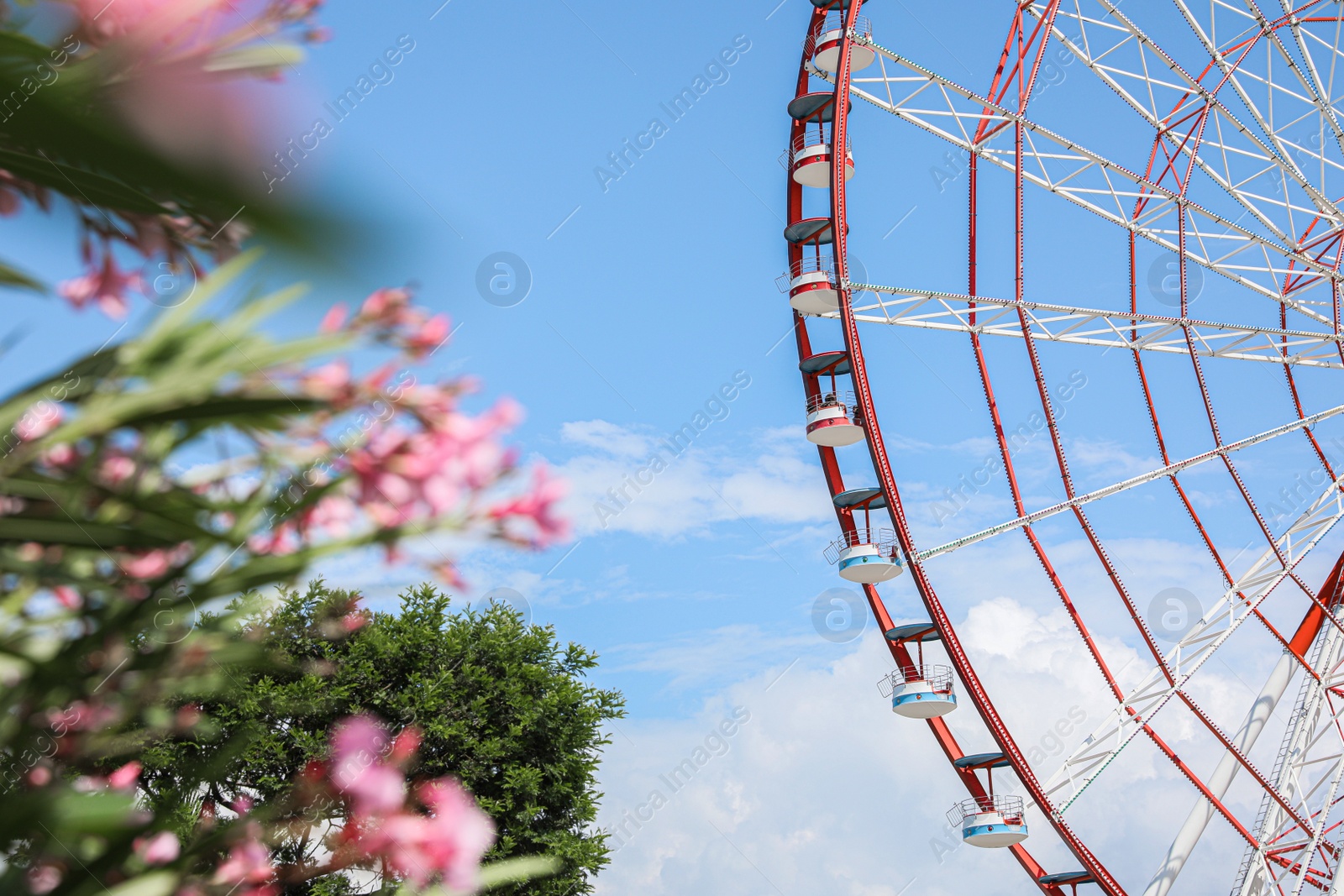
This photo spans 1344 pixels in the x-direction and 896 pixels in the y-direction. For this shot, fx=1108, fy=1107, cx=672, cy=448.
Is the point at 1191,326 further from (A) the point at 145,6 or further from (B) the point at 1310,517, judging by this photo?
(A) the point at 145,6

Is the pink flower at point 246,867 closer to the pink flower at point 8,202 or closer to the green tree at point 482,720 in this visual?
the pink flower at point 8,202

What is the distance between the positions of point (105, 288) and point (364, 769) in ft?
2.77

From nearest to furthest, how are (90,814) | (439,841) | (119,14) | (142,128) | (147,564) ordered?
(142,128)
(119,14)
(90,814)
(439,841)
(147,564)

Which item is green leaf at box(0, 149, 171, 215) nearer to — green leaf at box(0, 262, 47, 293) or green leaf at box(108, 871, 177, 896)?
green leaf at box(0, 262, 47, 293)

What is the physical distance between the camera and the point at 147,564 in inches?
68.9

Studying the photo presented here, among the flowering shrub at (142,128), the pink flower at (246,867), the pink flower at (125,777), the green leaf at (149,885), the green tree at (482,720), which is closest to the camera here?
the flowering shrub at (142,128)

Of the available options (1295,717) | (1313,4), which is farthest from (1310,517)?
(1313,4)

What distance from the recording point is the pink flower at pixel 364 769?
1529 mm

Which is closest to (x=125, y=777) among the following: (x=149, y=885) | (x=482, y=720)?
(x=149, y=885)

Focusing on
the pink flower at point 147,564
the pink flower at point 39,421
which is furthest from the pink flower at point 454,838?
the pink flower at point 39,421

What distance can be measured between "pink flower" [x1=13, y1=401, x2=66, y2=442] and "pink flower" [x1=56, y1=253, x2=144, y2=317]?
0.18 metres

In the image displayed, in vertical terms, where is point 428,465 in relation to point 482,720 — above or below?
below

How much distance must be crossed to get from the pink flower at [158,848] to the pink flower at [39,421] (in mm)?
581

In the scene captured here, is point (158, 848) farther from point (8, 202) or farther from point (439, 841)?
point (8, 202)
